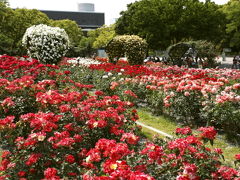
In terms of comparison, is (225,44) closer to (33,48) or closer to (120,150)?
(33,48)

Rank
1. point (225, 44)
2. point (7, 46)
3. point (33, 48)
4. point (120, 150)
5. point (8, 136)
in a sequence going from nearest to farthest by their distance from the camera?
point (120, 150) → point (8, 136) → point (33, 48) → point (7, 46) → point (225, 44)

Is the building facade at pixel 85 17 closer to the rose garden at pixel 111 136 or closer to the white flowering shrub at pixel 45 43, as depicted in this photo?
the white flowering shrub at pixel 45 43

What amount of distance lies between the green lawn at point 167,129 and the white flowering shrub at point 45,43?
31.6 feet

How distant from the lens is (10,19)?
35.4 m

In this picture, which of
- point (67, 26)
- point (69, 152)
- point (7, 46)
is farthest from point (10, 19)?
point (69, 152)

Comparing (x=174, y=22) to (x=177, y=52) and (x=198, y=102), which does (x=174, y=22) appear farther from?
(x=198, y=102)

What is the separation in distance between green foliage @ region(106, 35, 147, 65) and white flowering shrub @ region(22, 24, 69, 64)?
427cm

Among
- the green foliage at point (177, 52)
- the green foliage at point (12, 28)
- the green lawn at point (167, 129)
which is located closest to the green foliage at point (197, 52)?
the green foliage at point (177, 52)

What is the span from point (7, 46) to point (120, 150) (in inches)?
1351

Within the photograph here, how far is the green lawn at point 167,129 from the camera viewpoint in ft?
18.6

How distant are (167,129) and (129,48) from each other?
1331cm

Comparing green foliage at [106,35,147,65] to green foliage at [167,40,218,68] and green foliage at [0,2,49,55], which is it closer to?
green foliage at [167,40,218,68]

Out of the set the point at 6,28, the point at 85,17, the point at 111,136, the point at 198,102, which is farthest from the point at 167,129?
the point at 85,17

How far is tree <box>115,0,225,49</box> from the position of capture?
36.4m
